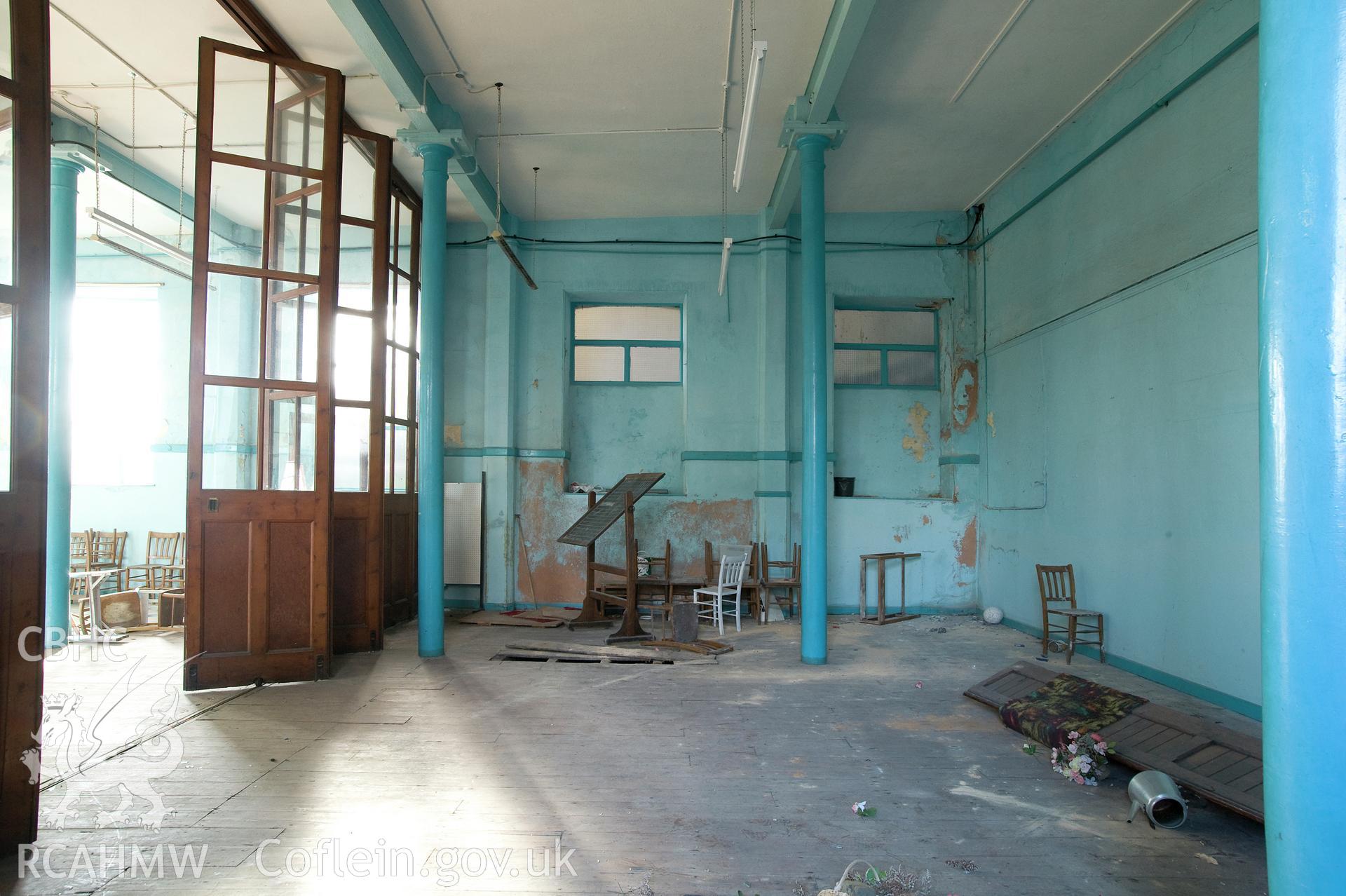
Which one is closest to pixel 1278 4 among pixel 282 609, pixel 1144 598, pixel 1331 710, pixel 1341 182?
pixel 1341 182

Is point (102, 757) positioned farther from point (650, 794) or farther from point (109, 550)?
point (109, 550)

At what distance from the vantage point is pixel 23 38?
289 cm

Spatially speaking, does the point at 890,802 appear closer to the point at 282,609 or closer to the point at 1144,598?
the point at 1144,598

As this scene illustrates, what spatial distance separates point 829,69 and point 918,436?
502cm

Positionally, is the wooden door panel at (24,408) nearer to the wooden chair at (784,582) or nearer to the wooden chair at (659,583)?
the wooden chair at (659,583)

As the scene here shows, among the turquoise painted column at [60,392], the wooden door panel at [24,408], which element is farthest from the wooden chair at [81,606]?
the wooden door panel at [24,408]

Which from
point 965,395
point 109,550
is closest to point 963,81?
point 965,395

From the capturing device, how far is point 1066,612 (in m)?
6.07

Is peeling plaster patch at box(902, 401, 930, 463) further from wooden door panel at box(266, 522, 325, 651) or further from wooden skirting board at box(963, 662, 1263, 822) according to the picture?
wooden door panel at box(266, 522, 325, 651)

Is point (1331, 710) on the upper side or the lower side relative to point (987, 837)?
upper

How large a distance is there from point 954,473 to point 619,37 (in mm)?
6322

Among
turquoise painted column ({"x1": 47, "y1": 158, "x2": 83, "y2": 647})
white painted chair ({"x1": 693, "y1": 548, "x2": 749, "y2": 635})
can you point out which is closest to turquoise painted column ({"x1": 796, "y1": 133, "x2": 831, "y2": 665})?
white painted chair ({"x1": 693, "y1": 548, "x2": 749, "y2": 635})

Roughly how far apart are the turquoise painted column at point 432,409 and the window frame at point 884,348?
500 centimetres

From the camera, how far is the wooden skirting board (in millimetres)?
3141
